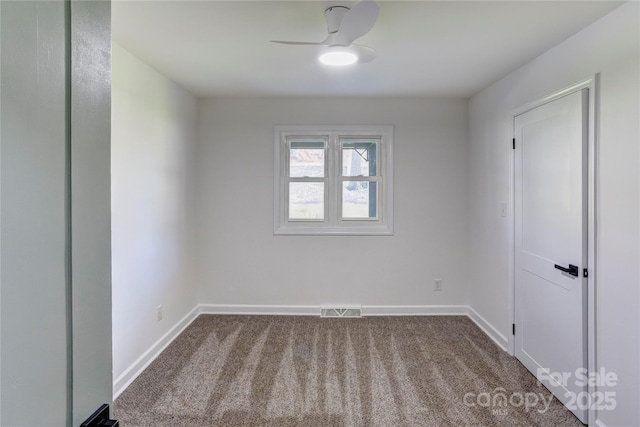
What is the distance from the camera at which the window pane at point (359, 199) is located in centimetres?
408

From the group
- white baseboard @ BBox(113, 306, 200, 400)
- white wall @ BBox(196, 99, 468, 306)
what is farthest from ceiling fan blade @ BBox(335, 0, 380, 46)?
white baseboard @ BBox(113, 306, 200, 400)

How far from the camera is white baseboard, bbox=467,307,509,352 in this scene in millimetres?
3119

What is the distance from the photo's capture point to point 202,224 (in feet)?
13.1

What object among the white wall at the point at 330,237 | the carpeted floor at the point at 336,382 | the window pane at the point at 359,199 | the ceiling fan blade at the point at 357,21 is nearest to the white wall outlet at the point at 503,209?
the white wall at the point at 330,237

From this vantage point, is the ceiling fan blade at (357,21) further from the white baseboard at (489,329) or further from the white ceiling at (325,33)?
the white baseboard at (489,329)

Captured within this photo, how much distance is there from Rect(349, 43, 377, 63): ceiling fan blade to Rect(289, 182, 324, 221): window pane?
6.37ft

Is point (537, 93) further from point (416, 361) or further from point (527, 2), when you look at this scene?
point (416, 361)

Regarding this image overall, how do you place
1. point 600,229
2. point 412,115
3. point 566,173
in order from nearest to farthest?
1. point 600,229
2. point 566,173
3. point 412,115

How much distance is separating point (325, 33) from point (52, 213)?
216 centimetres

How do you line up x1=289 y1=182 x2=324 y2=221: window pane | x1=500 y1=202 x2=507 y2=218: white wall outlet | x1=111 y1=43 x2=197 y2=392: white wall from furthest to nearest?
x1=289 y1=182 x2=324 y2=221: window pane < x1=500 y1=202 x2=507 y2=218: white wall outlet < x1=111 y1=43 x2=197 y2=392: white wall

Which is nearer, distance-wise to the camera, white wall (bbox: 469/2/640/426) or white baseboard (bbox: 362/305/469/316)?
white wall (bbox: 469/2/640/426)

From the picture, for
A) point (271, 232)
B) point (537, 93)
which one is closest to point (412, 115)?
point (537, 93)

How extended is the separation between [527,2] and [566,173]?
1.12 metres

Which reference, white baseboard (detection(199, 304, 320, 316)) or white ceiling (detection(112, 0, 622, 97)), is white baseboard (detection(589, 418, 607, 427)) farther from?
white baseboard (detection(199, 304, 320, 316))
